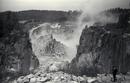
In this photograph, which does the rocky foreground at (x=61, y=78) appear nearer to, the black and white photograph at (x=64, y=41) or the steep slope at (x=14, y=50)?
the black and white photograph at (x=64, y=41)

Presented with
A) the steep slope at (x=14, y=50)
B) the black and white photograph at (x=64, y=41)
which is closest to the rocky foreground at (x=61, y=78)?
the black and white photograph at (x=64, y=41)

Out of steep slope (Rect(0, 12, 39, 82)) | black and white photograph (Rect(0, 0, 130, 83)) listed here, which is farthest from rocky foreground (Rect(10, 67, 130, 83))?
steep slope (Rect(0, 12, 39, 82))

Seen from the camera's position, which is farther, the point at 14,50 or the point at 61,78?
the point at 14,50

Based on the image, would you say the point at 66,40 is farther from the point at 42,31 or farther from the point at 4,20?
the point at 4,20

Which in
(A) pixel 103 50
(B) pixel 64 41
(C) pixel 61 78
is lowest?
(C) pixel 61 78

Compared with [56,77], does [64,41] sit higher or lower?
higher

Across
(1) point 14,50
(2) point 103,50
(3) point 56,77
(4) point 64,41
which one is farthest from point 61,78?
(1) point 14,50

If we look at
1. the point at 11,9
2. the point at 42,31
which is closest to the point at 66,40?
the point at 42,31

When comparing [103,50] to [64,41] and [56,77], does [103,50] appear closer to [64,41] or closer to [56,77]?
[64,41]
